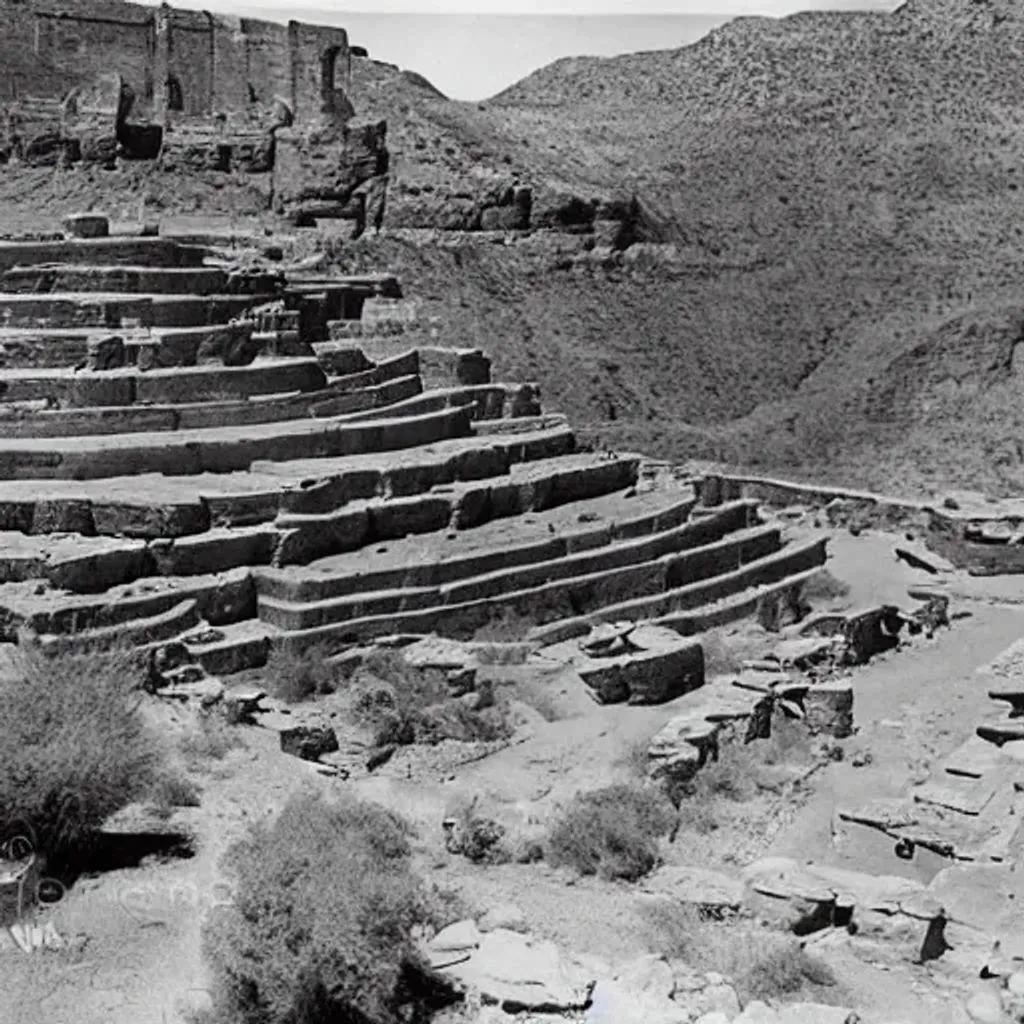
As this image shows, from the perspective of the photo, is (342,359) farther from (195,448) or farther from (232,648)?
(232,648)

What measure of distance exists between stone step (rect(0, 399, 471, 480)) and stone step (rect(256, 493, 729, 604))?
2.10m

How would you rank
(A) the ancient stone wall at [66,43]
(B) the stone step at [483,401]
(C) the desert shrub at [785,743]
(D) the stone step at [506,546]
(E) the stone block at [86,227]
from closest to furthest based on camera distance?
(C) the desert shrub at [785,743] → (D) the stone step at [506,546] → (B) the stone step at [483,401] → (E) the stone block at [86,227] → (A) the ancient stone wall at [66,43]

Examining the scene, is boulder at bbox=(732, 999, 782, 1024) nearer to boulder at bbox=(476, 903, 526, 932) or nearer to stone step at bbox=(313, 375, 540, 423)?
boulder at bbox=(476, 903, 526, 932)

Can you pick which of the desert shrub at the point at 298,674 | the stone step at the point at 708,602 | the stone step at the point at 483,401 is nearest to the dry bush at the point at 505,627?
the stone step at the point at 708,602

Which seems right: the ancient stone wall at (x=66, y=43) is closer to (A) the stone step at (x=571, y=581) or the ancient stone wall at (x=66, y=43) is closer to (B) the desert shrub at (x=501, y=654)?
(A) the stone step at (x=571, y=581)

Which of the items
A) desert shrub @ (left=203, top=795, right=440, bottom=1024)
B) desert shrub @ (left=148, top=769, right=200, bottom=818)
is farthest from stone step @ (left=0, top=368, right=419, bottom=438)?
desert shrub @ (left=203, top=795, right=440, bottom=1024)

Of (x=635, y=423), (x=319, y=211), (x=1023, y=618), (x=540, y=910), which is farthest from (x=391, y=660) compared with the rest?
(x=319, y=211)

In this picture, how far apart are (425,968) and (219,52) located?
3722cm

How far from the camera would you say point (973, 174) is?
177ft

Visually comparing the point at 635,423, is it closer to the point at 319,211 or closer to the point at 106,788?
the point at 319,211

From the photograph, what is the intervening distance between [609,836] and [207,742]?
3.88 metres

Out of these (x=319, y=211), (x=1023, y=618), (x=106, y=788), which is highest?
(x=319, y=211)

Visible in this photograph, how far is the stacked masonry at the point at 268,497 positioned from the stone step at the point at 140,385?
0.03 meters

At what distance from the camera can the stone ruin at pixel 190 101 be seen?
41.8 metres
